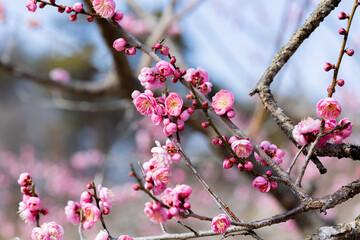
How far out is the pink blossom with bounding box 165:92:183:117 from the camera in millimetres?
759

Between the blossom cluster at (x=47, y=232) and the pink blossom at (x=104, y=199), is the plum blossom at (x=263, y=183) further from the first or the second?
the blossom cluster at (x=47, y=232)

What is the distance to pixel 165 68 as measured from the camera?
2.43ft

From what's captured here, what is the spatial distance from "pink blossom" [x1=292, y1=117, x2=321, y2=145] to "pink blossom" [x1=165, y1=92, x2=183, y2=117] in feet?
0.85

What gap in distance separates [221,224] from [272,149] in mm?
240

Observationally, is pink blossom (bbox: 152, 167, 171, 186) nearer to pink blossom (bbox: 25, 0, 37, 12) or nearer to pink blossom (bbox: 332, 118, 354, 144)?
pink blossom (bbox: 332, 118, 354, 144)

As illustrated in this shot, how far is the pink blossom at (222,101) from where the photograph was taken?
0.75 metres

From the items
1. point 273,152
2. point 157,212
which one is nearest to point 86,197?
point 157,212

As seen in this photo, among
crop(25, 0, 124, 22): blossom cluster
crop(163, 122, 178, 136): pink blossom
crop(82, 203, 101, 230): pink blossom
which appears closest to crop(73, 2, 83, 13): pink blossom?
crop(25, 0, 124, 22): blossom cluster

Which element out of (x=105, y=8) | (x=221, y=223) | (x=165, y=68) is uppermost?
(x=105, y=8)

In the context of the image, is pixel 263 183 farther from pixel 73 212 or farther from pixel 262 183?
pixel 73 212

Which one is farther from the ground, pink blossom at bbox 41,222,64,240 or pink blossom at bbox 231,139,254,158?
pink blossom at bbox 41,222,64,240

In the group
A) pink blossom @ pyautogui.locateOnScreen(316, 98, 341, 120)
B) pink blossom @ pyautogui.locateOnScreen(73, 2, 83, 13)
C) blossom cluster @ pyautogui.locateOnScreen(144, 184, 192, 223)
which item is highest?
pink blossom @ pyautogui.locateOnScreen(73, 2, 83, 13)

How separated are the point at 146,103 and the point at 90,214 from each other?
0.97ft

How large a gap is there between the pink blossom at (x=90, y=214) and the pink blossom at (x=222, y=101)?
354 mm
